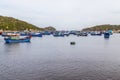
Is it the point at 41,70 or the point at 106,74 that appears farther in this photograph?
the point at 41,70

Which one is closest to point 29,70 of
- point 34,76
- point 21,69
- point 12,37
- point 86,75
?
point 21,69

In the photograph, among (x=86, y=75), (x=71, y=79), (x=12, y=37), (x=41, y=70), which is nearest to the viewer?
(x=71, y=79)

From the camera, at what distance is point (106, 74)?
38156 millimetres

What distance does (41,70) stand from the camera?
41812mm

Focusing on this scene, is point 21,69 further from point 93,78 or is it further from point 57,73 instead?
point 93,78

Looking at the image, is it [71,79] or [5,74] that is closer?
[71,79]

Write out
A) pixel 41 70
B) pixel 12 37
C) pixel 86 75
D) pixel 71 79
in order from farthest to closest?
pixel 12 37
pixel 41 70
pixel 86 75
pixel 71 79

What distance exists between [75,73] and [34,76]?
337 inches

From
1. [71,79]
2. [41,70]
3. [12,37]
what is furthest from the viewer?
[12,37]

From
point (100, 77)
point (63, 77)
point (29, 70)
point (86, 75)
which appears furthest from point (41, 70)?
point (100, 77)

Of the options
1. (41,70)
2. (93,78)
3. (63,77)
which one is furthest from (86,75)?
(41,70)

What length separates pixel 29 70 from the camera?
137 ft

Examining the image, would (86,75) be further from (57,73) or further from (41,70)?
(41,70)

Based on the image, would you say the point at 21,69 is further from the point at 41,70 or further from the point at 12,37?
the point at 12,37
